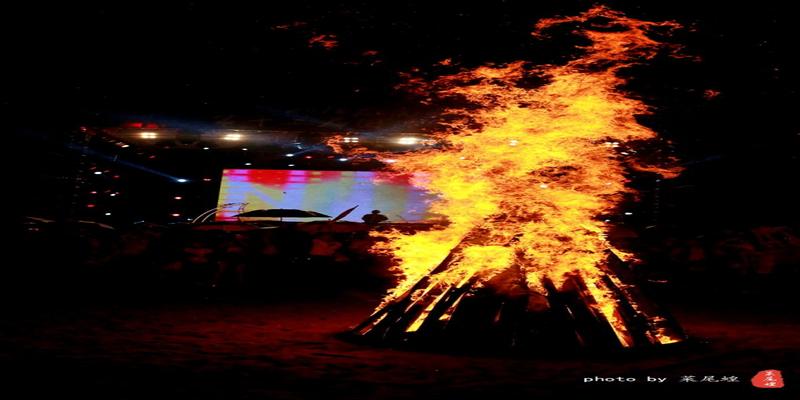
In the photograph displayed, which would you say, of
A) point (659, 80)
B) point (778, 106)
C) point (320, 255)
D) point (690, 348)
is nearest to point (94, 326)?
point (320, 255)

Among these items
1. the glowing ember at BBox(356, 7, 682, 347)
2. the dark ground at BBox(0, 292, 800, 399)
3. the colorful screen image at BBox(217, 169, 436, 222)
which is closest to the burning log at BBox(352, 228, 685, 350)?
the glowing ember at BBox(356, 7, 682, 347)

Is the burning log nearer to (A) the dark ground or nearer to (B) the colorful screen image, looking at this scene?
(A) the dark ground

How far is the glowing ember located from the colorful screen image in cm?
829

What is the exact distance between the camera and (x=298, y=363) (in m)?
3.49

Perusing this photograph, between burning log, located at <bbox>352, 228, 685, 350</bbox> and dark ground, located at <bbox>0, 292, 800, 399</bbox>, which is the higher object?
burning log, located at <bbox>352, 228, 685, 350</bbox>

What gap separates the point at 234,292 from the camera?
24.1 feet

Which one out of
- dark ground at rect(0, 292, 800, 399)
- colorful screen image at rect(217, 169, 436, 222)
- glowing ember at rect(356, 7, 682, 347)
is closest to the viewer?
dark ground at rect(0, 292, 800, 399)

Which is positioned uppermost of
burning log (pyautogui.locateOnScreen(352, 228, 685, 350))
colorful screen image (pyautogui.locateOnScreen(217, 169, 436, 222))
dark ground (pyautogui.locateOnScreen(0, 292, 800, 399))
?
colorful screen image (pyautogui.locateOnScreen(217, 169, 436, 222))

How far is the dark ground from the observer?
2.84m

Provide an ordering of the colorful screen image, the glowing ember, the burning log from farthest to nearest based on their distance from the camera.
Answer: the colorful screen image → the glowing ember → the burning log

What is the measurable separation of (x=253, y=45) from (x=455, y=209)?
2569 millimetres

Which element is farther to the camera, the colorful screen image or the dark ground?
the colorful screen image

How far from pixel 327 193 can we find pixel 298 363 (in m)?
9.81

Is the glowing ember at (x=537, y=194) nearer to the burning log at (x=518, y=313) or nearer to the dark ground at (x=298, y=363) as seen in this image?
the burning log at (x=518, y=313)
